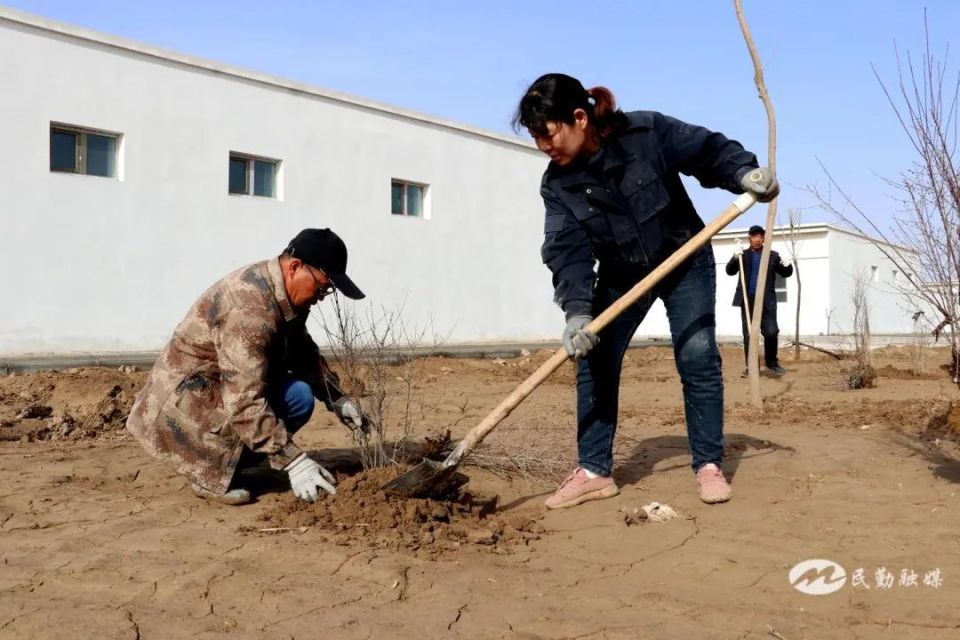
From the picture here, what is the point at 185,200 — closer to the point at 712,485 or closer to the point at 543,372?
the point at 543,372

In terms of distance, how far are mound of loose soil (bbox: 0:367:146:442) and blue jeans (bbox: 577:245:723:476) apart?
138 inches

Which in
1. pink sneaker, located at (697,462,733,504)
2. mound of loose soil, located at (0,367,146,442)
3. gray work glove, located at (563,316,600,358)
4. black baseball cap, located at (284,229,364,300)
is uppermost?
black baseball cap, located at (284,229,364,300)

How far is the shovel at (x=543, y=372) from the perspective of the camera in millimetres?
3504

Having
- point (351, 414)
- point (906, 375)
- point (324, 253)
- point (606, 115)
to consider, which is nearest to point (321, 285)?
point (324, 253)

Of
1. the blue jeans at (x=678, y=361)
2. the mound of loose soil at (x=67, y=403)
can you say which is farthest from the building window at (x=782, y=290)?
the blue jeans at (x=678, y=361)

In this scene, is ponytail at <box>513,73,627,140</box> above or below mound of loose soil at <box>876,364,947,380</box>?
above

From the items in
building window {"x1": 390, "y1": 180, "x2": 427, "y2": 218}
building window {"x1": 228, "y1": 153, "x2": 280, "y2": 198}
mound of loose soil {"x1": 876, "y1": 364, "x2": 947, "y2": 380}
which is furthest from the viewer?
building window {"x1": 390, "y1": 180, "x2": 427, "y2": 218}

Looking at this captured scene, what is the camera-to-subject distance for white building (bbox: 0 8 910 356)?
35.5ft

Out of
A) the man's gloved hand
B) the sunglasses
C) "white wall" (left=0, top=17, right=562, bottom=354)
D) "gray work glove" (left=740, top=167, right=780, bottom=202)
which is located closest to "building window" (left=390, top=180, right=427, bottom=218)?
"white wall" (left=0, top=17, right=562, bottom=354)

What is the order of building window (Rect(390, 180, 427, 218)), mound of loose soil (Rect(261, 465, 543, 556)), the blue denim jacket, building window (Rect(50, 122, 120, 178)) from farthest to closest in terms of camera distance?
building window (Rect(390, 180, 427, 218)), building window (Rect(50, 122, 120, 178)), the blue denim jacket, mound of loose soil (Rect(261, 465, 543, 556))

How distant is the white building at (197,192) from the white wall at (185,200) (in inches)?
0.8

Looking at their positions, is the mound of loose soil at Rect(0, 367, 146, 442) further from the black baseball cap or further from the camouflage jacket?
the black baseball cap

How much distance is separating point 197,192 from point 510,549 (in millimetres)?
10376

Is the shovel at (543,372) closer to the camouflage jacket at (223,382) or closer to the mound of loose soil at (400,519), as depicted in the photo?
the mound of loose soil at (400,519)
